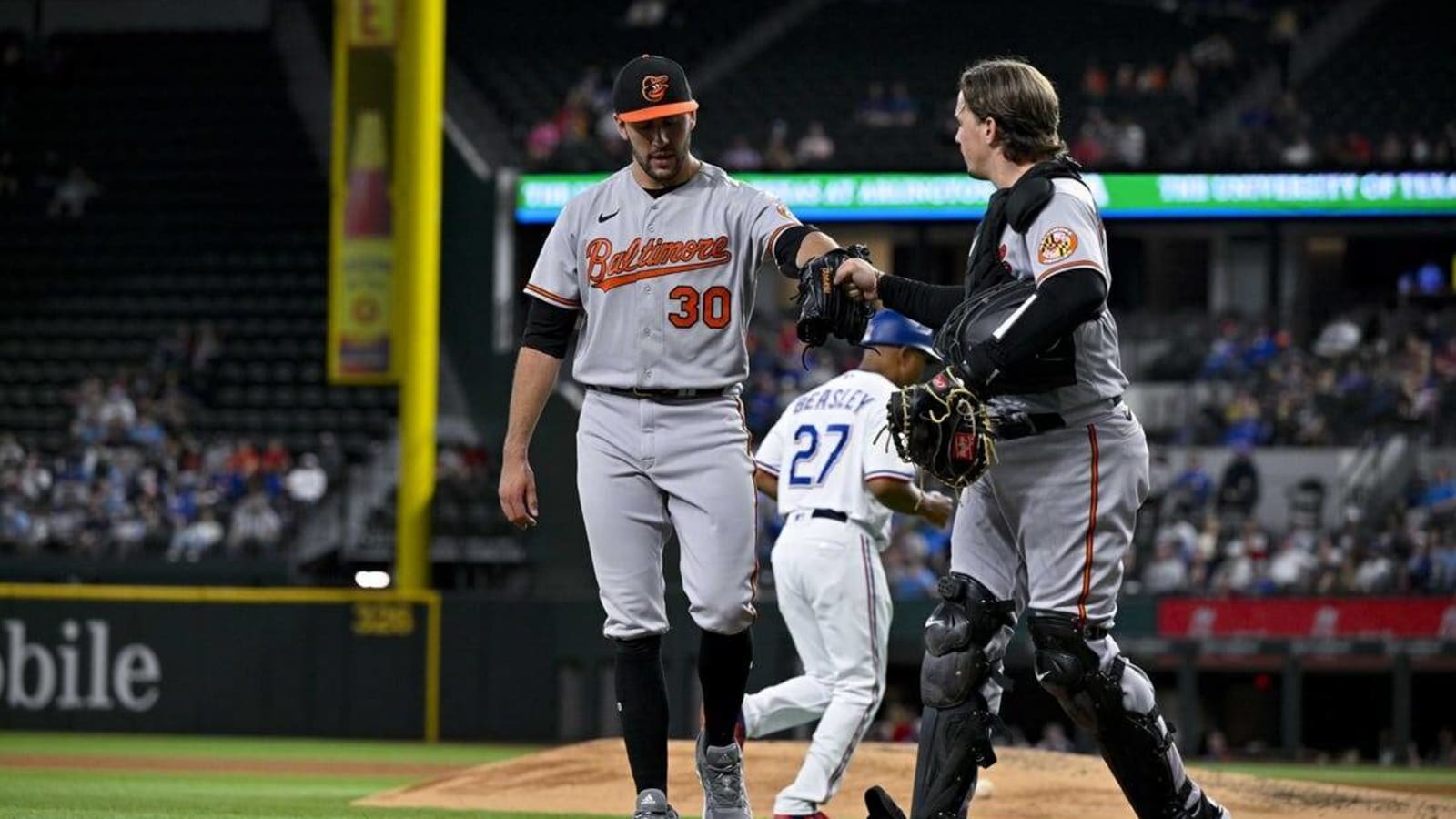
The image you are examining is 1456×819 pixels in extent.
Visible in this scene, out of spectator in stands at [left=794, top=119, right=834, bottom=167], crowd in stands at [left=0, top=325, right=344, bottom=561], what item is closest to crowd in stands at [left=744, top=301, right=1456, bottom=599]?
spectator in stands at [left=794, top=119, right=834, bottom=167]

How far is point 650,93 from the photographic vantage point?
5.82 meters

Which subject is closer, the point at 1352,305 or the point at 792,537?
the point at 792,537

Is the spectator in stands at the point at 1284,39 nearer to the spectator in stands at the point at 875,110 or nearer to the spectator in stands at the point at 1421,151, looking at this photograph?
the spectator in stands at the point at 1421,151

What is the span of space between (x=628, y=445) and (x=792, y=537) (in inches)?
81.1

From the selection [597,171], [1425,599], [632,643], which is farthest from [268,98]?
[632,643]

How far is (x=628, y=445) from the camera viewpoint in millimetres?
5914

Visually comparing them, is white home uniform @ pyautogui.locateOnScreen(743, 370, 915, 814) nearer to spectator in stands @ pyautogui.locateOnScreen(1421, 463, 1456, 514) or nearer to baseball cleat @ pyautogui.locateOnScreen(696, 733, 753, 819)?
baseball cleat @ pyautogui.locateOnScreen(696, 733, 753, 819)

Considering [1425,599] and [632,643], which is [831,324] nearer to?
[632,643]

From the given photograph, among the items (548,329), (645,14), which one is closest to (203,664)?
(548,329)

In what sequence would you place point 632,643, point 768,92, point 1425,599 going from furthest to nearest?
point 768,92 < point 1425,599 < point 632,643

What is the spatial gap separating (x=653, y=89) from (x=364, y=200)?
468 inches

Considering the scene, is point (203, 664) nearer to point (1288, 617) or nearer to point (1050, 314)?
point (1288, 617)

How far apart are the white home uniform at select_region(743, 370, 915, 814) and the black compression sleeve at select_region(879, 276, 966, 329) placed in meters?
1.82

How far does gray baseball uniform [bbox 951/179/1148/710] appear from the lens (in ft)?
18.1
